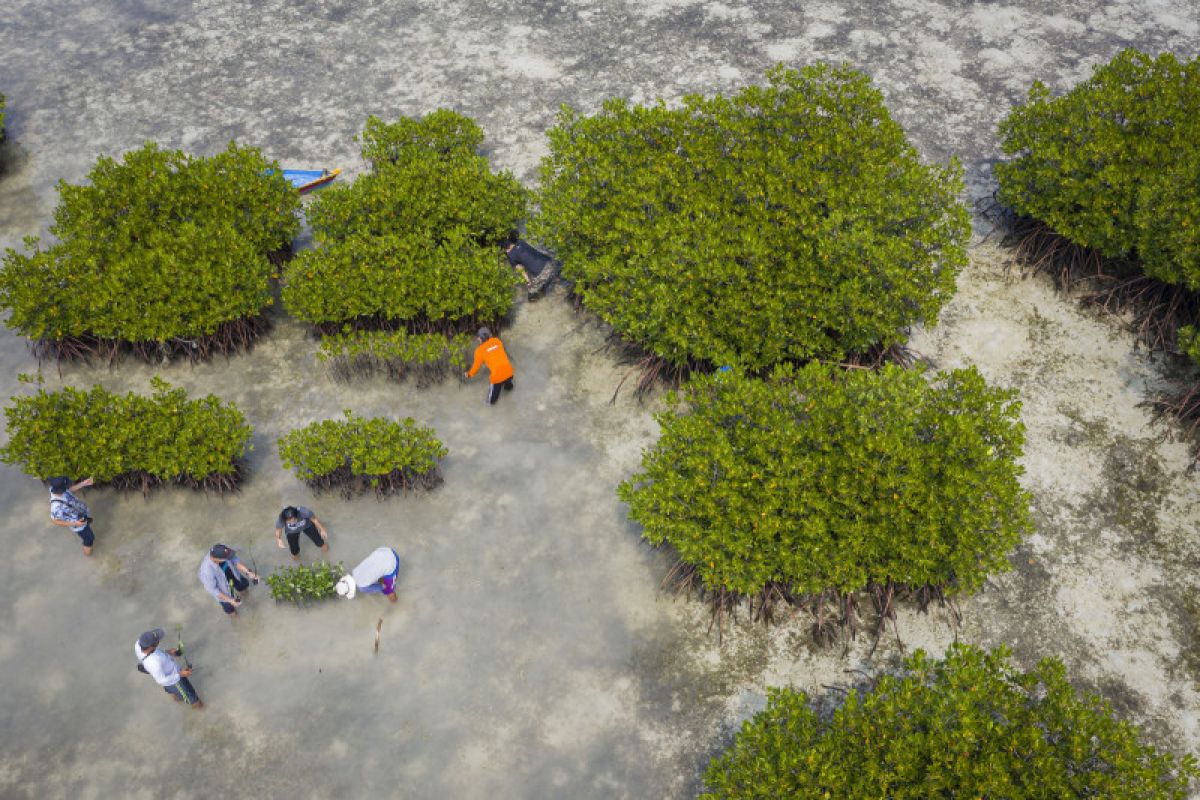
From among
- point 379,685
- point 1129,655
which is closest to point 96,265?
point 379,685

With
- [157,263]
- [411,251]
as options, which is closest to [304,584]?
[411,251]

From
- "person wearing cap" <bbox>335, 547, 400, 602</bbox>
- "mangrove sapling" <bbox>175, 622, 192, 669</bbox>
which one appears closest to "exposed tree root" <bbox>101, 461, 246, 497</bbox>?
"mangrove sapling" <bbox>175, 622, 192, 669</bbox>

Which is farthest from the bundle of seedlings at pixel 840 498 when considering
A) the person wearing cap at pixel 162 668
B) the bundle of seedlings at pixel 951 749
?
the person wearing cap at pixel 162 668

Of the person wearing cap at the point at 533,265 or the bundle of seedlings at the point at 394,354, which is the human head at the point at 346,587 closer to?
the bundle of seedlings at the point at 394,354

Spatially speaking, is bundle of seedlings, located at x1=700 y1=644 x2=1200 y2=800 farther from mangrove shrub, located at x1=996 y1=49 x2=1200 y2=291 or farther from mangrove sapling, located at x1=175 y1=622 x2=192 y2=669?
mangrove shrub, located at x1=996 y1=49 x2=1200 y2=291

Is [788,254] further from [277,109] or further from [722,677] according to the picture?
Result: [277,109]

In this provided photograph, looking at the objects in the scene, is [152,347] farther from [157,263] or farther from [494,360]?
[494,360]

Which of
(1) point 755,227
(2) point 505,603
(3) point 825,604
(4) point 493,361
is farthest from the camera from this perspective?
(1) point 755,227
